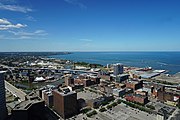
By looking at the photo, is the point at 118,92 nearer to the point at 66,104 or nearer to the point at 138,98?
the point at 138,98

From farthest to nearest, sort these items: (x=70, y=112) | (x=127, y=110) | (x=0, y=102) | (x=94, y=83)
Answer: (x=94, y=83)
(x=127, y=110)
(x=70, y=112)
(x=0, y=102)

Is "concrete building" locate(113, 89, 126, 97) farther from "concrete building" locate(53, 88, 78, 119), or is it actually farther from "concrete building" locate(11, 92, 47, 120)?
"concrete building" locate(11, 92, 47, 120)

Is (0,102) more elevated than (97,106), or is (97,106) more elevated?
(0,102)

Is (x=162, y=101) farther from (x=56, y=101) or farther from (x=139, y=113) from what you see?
(x=56, y=101)

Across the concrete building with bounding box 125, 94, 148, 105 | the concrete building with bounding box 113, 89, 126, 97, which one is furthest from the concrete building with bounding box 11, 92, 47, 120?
the concrete building with bounding box 113, 89, 126, 97

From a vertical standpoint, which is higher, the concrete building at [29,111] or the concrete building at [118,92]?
the concrete building at [29,111]

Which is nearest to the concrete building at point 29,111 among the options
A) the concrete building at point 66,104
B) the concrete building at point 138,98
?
the concrete building at point 66,104

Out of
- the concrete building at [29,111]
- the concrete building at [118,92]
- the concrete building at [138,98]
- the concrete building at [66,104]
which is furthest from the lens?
the concrete building at [118,92]

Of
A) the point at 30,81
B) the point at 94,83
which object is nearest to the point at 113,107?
the point at 94,83

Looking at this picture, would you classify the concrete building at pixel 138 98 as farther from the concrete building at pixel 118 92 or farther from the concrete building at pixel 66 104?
the concrete building at pixel 66 104

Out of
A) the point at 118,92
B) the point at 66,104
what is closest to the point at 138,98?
the point at 118,92

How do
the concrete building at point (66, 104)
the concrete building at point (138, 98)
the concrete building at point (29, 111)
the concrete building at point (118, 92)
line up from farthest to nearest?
1. the concrete building at point (118, 92)
2. the concrete building at point (138, 98)
3. the concrete building at point (66, 104)
4. the concrete building at point (29, 111)
